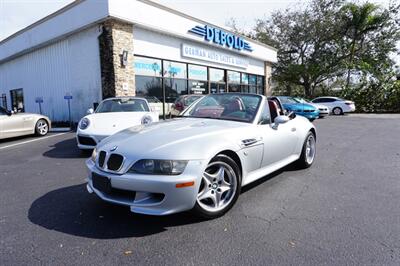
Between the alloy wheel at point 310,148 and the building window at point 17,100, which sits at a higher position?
the building window at point 17,100

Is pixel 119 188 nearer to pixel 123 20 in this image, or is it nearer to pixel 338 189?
pixel 338 189

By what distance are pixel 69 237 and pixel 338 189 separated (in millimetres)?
3538

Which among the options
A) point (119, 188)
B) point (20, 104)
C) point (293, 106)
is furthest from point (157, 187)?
point (20, 104)

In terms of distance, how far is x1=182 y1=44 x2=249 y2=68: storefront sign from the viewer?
15.7 meters

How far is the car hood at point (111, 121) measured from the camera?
6161 millimetres

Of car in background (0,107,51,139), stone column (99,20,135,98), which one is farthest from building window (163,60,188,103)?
car in background (0,107,51,139)

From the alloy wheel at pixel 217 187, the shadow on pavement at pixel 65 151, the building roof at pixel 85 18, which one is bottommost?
the shadow on pavement at pixel 65 151

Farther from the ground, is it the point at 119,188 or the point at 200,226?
the point at 119,188

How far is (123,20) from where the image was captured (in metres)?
11.9

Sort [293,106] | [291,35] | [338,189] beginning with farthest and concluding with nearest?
[291,35] → [293,106] → [338,189]

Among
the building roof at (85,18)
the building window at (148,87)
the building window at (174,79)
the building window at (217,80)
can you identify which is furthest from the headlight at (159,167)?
the building window at (217,80)

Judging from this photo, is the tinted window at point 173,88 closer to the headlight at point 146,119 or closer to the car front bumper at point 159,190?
the headlight at point 146,119

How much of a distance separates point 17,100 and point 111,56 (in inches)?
470

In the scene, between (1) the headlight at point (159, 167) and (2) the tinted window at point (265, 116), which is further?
(2) the tinted window at point (265, 116)
